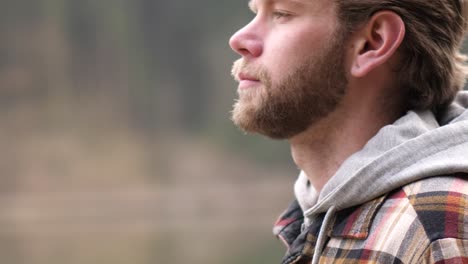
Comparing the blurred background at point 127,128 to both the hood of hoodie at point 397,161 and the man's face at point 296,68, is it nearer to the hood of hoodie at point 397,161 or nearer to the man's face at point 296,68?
the man's face at point 296,68

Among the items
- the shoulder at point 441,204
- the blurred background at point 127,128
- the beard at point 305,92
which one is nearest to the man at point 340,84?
the beard at point 305,92

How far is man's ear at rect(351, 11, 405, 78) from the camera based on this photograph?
1.80 metres

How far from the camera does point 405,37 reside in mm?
1814

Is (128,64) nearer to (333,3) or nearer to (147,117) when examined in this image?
(147,117)

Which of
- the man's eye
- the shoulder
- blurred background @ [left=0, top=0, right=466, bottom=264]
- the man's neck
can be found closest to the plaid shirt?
the shoulder

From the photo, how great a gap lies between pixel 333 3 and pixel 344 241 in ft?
1.50

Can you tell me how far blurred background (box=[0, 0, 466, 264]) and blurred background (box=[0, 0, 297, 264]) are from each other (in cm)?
1

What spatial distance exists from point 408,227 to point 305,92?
0.37 meters

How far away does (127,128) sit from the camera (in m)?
11.8

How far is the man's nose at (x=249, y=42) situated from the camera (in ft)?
6.05

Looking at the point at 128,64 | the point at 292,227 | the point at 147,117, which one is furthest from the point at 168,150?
the point at 292,227

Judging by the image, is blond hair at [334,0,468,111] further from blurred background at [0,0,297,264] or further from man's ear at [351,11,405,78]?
blurred background at [0,0,297,264]

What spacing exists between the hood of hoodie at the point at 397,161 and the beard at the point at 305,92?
13cm

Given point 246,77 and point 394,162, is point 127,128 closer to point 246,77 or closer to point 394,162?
point 246,77
